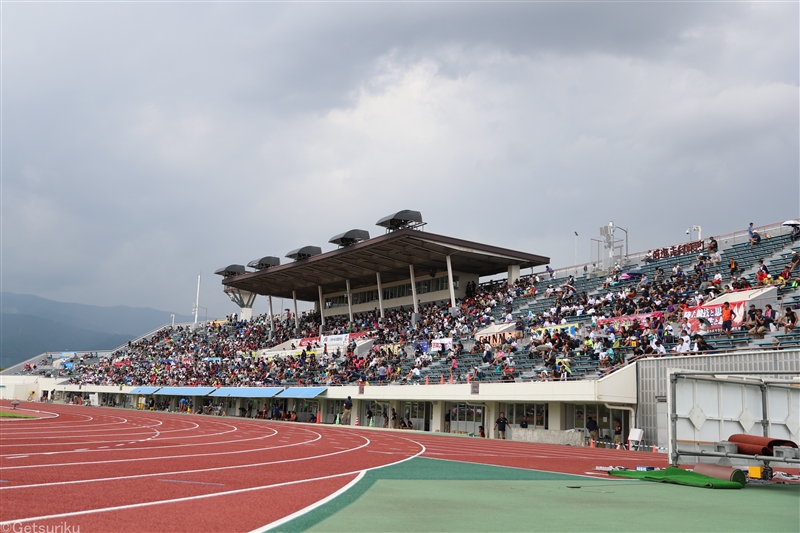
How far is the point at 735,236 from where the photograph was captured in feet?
109

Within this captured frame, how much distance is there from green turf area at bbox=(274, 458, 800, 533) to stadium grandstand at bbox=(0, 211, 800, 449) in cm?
1233

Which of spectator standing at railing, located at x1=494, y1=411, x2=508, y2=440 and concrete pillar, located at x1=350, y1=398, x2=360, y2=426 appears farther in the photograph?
concrete pillar, located at x1=350, y1=398, x2=360, y2=426

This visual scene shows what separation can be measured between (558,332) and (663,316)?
605 cm

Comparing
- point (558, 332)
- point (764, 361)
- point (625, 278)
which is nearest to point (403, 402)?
point (558, 332)

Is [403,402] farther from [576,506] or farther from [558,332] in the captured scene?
[576,506]

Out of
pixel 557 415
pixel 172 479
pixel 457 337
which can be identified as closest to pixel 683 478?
pixel 172 479

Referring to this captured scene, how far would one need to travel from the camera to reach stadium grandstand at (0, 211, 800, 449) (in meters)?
25.8

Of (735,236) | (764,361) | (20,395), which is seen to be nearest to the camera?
(764,361)

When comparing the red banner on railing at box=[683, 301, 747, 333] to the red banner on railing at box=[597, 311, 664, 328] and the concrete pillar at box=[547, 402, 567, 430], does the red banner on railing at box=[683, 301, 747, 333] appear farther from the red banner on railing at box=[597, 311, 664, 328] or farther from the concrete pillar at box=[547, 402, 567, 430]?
the concrete pillar at box=[547, 402, 567, 430]

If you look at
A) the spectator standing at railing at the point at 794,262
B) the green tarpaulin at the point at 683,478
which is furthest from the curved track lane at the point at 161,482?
the spectator standing at railing at the point at 794,262

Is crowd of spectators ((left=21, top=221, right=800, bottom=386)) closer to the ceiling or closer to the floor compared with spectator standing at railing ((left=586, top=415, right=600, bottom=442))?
closer to the ceiling

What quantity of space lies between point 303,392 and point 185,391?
1583 centimetres

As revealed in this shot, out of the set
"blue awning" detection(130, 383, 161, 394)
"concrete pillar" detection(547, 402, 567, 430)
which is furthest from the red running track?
"blue awning" detection(130, 383, 161, 394)

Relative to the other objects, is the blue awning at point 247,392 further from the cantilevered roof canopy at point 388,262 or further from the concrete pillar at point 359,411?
the cantilevered roof canopy at point 388,262
